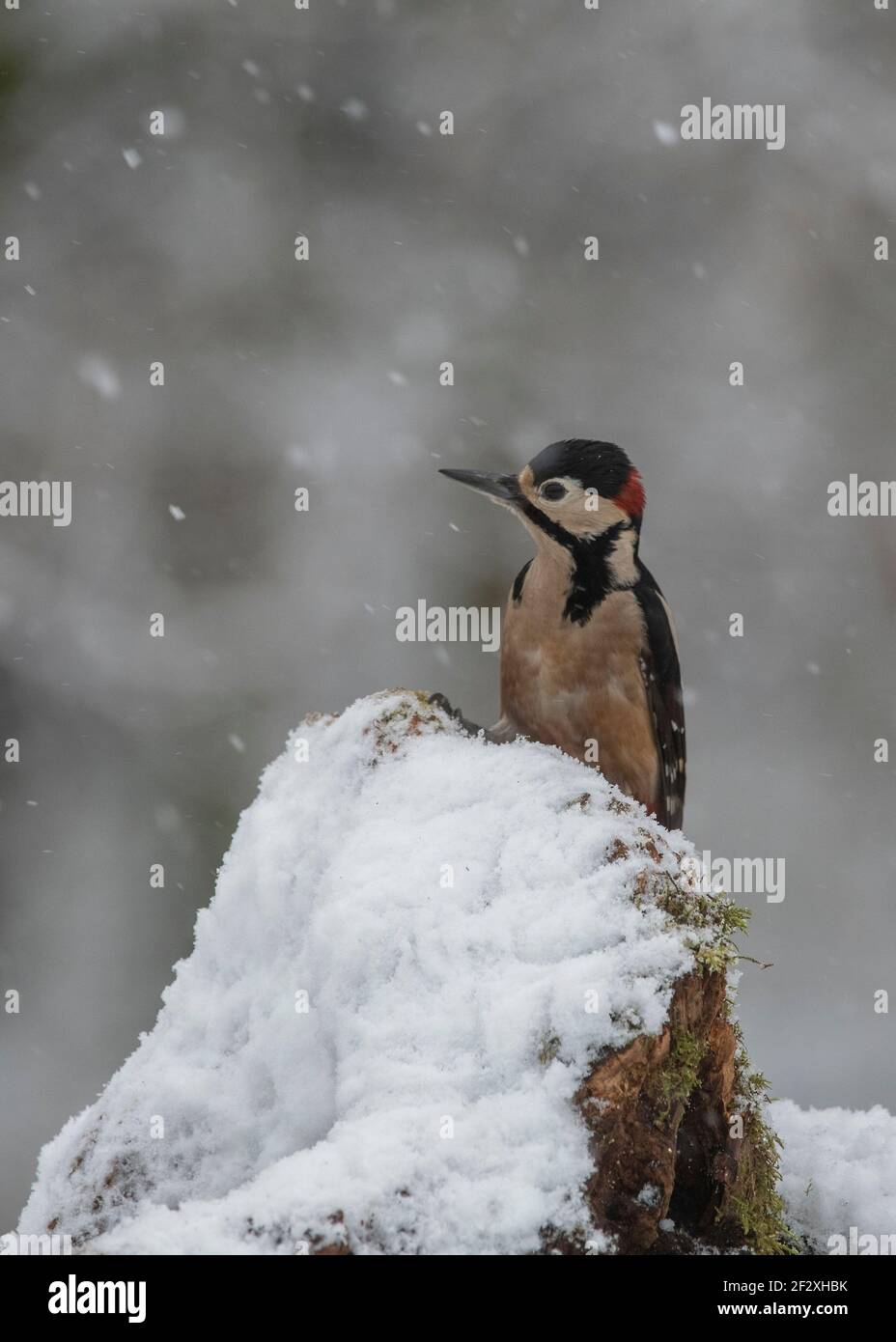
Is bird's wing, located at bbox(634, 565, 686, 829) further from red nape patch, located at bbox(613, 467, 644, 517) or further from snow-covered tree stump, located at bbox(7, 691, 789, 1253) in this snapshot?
snow-covered tree stump, located at bbox(7, 691, 789, 1253)

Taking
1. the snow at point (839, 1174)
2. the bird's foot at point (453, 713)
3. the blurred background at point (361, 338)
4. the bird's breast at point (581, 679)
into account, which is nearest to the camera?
the snow at point (839, 1174)

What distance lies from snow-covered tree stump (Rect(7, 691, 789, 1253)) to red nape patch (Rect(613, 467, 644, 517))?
3.76ft

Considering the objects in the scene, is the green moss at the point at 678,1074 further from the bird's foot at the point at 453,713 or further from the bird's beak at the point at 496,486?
the bird's beak at the point at 496,486

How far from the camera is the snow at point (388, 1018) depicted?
1.40m

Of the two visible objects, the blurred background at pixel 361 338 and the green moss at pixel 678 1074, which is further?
the blurred background at pixel 361 338

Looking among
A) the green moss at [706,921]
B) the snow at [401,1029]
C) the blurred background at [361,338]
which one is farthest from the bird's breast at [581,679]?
the blurred background at [361,338]

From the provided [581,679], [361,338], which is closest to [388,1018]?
[581,679]

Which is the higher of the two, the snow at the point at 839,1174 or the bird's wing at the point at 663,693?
the bird's wing at the point at 663,693

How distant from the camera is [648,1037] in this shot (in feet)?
5.12

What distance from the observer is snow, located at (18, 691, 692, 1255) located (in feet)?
4.58

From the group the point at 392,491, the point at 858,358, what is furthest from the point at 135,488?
the point at 858,358

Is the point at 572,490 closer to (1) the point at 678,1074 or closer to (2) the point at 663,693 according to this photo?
(2) the point at 663,693
